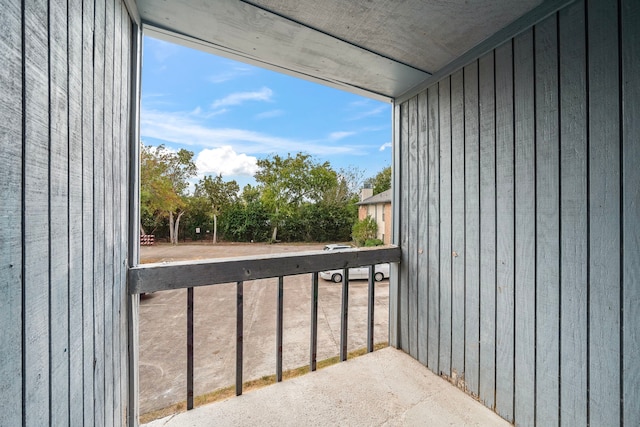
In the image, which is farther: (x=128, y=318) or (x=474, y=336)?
(x=474, y=336)

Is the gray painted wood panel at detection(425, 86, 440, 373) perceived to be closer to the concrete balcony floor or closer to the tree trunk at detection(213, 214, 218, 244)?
the concrete balcony floor

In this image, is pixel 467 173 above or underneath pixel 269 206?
above

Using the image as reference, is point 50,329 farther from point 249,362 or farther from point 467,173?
point 249,362

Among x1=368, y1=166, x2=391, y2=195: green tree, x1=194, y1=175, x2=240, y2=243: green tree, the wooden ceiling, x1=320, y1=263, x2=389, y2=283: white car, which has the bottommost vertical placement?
x1=320, y1=263, x2=389, y2=283: white car

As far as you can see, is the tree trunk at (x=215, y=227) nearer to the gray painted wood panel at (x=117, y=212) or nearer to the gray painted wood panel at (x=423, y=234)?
the gray painted wood panel at (x=117, y=212)

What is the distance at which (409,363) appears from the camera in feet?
5.93

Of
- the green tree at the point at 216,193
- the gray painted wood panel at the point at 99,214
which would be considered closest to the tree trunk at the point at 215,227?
the green tree at the point at 216,193

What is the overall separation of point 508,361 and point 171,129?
2.20 m

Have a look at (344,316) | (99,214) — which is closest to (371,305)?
(344,316)

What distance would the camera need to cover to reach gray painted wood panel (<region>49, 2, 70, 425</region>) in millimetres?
592

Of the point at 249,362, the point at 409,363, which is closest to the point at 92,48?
the point at 409,363

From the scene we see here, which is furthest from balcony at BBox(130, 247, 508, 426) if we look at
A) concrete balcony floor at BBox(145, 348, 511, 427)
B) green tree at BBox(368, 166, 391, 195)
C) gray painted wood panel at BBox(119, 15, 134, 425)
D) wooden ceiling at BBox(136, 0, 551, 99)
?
wooden ceiling at BBox(136, 0, 551, 99)

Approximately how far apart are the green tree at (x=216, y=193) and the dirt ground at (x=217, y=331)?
0.68 ft

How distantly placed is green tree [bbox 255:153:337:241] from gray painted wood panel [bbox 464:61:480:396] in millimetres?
929
